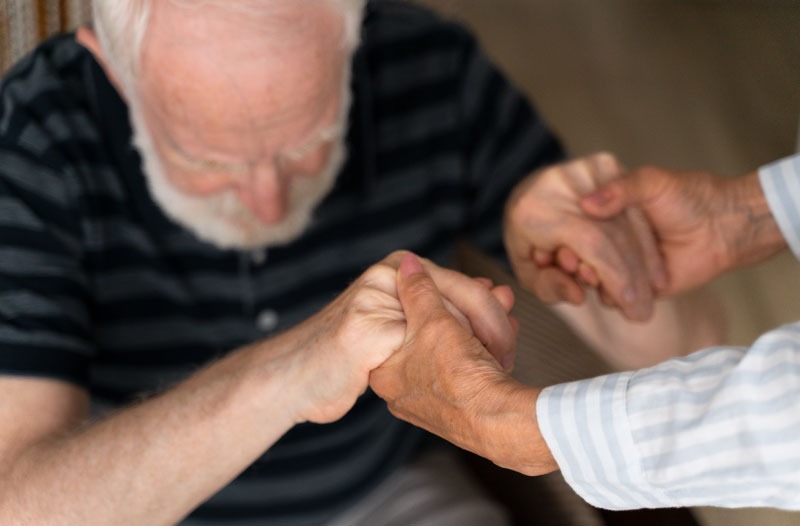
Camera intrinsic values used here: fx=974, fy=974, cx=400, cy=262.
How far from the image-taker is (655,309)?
1.36 meters

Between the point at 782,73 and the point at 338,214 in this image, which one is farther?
the point at 782,73

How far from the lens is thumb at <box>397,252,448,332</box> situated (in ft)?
3.05

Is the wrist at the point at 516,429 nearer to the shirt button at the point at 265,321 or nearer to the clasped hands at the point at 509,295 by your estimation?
the clasped hands at the point at 509,295

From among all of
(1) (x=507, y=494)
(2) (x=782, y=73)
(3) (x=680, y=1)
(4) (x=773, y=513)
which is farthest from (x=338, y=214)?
(3) (x=680, y=1)

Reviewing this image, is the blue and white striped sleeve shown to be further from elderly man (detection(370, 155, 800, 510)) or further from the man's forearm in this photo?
the man's forearm

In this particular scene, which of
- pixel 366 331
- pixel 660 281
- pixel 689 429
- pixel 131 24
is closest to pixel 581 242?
pixel 660 281

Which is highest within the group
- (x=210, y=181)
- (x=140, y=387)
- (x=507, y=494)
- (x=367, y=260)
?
(x=210, y=181)

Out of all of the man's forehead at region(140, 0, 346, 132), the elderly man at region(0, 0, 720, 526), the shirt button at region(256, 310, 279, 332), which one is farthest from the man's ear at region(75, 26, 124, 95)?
the shirt button at region(256, 310, 279, 332)

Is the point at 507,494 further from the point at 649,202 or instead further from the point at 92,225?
the point at 92,225

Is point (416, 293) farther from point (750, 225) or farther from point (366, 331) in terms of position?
point (750, 225)

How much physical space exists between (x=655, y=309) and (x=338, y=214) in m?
0.47

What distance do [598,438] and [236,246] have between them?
2.25ft

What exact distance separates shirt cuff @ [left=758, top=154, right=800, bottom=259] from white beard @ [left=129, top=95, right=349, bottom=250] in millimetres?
535

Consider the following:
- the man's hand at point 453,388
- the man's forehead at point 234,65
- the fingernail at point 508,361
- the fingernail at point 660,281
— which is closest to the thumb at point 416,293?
the man's hand at point 453,388
